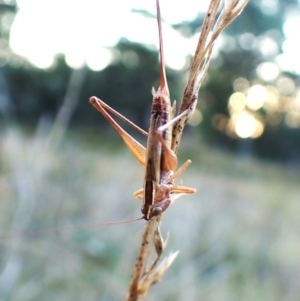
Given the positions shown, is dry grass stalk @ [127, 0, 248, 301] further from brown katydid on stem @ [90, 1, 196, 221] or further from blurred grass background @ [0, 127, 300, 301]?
blurred grass background @ [0, 127, 300, 301]

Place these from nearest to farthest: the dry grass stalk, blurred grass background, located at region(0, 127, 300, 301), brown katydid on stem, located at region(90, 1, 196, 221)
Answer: the dry grass stalk < brown katydid on stem, located at region(90, 1, 196, 221) < blurred grass background, located at region(0, 127, 300, 301)

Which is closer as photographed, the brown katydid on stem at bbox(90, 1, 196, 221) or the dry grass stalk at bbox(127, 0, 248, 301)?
the dry grass stalk at bbox(127, 0, 248, 301)

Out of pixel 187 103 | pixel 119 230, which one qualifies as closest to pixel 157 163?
pixel 187 103

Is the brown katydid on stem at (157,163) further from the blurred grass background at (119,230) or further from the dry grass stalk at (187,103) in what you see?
the blurred grass background at (119,230)

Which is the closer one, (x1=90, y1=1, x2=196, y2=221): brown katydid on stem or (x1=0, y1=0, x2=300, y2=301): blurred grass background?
(x1=90, y1=1, x2=196, y2=221): brown katydid on stem

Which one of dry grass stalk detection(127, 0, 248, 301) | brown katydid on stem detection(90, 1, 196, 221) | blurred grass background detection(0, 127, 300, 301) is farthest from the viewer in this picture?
blurred grass background detection(0, 127, 300, 301)

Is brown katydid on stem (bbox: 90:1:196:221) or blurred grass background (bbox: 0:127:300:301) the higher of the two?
brown katydid on stem (bbox: 90:1:196:221)
